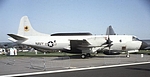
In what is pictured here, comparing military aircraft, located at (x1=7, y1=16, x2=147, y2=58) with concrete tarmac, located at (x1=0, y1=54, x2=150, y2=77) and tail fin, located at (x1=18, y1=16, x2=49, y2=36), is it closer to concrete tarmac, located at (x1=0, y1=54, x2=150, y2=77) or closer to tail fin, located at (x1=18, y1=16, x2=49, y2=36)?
tail fin, located at (x1=18, y1=16, x2=49, y2=36)

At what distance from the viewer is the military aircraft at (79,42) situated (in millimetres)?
23844

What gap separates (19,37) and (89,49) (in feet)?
32.4

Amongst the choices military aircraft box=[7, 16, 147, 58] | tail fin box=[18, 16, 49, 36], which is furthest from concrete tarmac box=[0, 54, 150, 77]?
tail fin box=[18, 16, 49, 36]

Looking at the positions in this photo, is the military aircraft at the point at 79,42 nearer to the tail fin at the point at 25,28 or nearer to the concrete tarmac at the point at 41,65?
the tail fin at the point at 25,28

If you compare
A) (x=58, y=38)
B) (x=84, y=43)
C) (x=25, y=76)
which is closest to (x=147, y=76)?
(x=25, y=76)

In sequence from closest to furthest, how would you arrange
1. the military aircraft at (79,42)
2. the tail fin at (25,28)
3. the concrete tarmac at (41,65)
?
the concrete tarmac at (41,65), the military aircraft at (79,42), the tail fin at (25,28)

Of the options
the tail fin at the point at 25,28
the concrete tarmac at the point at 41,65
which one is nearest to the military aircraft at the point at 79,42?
the tail fin at the point at 25,28

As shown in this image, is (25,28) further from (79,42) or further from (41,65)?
(41,65)

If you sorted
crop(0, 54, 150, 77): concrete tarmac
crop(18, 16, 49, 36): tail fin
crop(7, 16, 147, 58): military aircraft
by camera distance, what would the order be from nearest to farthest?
crop(0, 54, 150, 77): concrete tarmac
crop(7, 16, 147, 58): military aircraft
crop(18, 16, 49, 36): tail fin

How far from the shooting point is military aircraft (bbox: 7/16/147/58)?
23.8 meters

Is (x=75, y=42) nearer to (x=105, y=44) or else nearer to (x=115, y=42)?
(x=105, y=44)

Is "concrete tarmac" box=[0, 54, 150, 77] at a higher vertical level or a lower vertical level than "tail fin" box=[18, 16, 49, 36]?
lower

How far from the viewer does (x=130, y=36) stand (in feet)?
82.9

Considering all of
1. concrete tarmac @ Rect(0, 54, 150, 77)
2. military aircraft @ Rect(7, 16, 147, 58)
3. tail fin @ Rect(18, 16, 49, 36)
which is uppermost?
tail fin @ Rect(18, 16, 49, 36)
